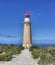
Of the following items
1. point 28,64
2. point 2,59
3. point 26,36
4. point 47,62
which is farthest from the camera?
point 26,36

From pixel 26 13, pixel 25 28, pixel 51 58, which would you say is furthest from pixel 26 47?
pixel 51 58

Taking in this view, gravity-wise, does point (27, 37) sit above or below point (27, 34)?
below

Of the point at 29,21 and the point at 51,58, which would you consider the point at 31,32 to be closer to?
the point at 29,21

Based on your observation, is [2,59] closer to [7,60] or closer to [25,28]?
[7,60]

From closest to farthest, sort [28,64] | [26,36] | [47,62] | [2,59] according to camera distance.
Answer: [47,62] < [28,64] < [2,59] < [26,36]

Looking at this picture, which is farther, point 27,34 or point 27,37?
point 27,34

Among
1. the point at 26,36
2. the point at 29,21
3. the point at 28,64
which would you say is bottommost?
the point at 28,64

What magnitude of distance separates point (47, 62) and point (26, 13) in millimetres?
36901

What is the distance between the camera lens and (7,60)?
22172mm

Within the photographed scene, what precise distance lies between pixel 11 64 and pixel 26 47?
31451 millimetres

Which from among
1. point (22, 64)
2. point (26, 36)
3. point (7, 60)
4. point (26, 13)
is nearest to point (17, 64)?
point (22, 64)

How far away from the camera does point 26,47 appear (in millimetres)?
50969

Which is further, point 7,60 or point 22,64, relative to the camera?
point 7,60

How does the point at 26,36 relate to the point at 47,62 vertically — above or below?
above
